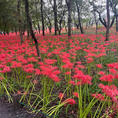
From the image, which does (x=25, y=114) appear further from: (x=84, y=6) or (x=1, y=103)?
(x=84, y=6)

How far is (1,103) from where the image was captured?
338 cm

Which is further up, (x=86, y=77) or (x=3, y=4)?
(x=3, y=4)

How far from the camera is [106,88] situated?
2141 mm

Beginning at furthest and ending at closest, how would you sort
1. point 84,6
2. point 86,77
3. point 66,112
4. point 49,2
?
point 49,2, point 84,6, point 66,112, point 86,77

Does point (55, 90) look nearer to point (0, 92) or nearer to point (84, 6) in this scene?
point (0, 92)

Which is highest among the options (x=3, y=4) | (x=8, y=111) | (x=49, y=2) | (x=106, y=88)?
(x=49, y=2)

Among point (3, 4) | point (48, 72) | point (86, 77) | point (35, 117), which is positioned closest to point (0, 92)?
point (35, 117)

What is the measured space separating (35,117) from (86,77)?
4.76 feet

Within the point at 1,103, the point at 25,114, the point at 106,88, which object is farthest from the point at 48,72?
the point at 1,103

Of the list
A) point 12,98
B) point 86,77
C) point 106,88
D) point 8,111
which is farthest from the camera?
point 12,98

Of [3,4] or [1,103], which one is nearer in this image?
[1,103]

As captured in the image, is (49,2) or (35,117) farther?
(49,2)

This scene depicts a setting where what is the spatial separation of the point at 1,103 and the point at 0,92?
45 centimetres

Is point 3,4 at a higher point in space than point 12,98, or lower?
higher
